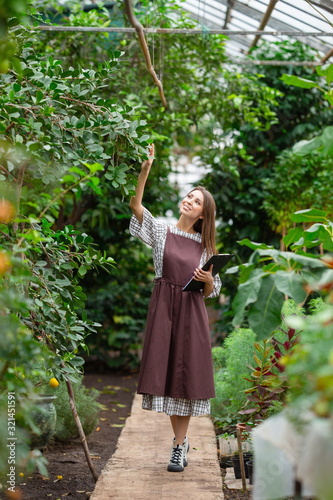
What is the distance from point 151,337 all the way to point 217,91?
3.91 m

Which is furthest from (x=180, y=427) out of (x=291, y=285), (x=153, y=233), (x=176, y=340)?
(x=291, y=285)

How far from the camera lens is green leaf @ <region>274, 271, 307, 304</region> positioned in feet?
6.00

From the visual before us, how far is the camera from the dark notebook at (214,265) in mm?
3148

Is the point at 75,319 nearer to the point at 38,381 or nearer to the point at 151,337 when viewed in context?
the point at 38,381

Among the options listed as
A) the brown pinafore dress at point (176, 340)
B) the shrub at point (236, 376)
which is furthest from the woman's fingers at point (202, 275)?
the shrub at point (236, 376)

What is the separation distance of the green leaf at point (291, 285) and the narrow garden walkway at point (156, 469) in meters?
1.29

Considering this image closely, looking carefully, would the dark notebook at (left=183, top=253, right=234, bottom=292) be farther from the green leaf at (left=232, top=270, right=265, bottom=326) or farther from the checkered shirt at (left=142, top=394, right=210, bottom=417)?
the green leaf at (left=232, top=270, right=265, bottom=326)

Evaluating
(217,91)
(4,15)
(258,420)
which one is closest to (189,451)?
(258,420)

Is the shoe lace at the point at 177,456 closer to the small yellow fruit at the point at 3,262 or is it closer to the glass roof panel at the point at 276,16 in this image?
the small yellow fruit at the point at 3,262

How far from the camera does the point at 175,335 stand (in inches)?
131

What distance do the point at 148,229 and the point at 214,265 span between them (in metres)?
0.44

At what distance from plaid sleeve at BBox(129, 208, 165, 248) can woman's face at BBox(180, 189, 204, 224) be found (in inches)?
6.6

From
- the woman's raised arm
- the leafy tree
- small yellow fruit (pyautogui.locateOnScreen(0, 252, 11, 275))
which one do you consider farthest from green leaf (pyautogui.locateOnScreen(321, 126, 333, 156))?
the leafy tree

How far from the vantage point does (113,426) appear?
5.00 metres
